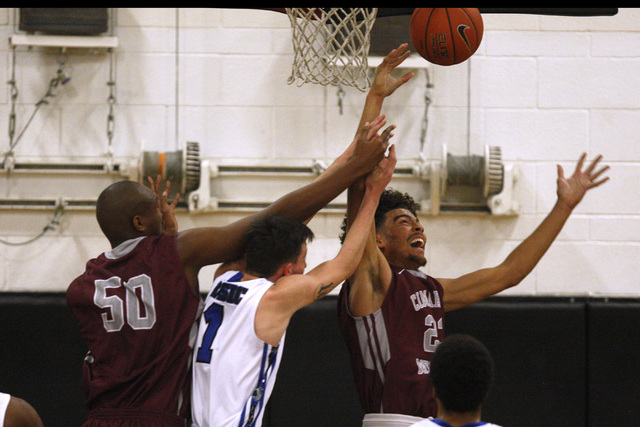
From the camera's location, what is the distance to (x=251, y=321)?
287 centimetres

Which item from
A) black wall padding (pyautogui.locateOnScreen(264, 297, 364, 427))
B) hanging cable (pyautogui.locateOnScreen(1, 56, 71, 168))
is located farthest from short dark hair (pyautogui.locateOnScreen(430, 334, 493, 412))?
hanging cable (pyautogui.locateOnScreen(1, 56, 71, 168))

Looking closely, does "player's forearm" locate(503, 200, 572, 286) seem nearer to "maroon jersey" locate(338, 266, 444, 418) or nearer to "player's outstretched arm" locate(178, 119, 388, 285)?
"maroon jersey" locate(338, 266, 444, 418)

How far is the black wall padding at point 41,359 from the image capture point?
17.0 feet

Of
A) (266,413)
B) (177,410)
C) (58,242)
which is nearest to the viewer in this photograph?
(177,410)

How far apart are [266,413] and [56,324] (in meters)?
1.50

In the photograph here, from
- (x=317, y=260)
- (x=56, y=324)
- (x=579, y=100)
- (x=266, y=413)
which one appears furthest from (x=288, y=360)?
(x=579, y=100)

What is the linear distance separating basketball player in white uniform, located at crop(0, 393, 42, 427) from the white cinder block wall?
8.43 ft

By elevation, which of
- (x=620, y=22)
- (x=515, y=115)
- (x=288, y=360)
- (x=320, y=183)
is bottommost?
(x=288, y=360)

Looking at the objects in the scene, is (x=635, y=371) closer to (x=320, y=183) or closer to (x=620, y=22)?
(x=620, y=22)

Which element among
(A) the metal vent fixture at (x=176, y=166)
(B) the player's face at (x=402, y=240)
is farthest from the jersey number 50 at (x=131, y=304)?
(A) the metal vent fixture at (x=176, y=166)

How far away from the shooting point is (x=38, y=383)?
5.18 m

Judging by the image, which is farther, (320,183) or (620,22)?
(620,22)

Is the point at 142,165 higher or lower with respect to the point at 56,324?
higher

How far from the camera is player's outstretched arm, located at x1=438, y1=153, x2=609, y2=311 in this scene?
3.61m
